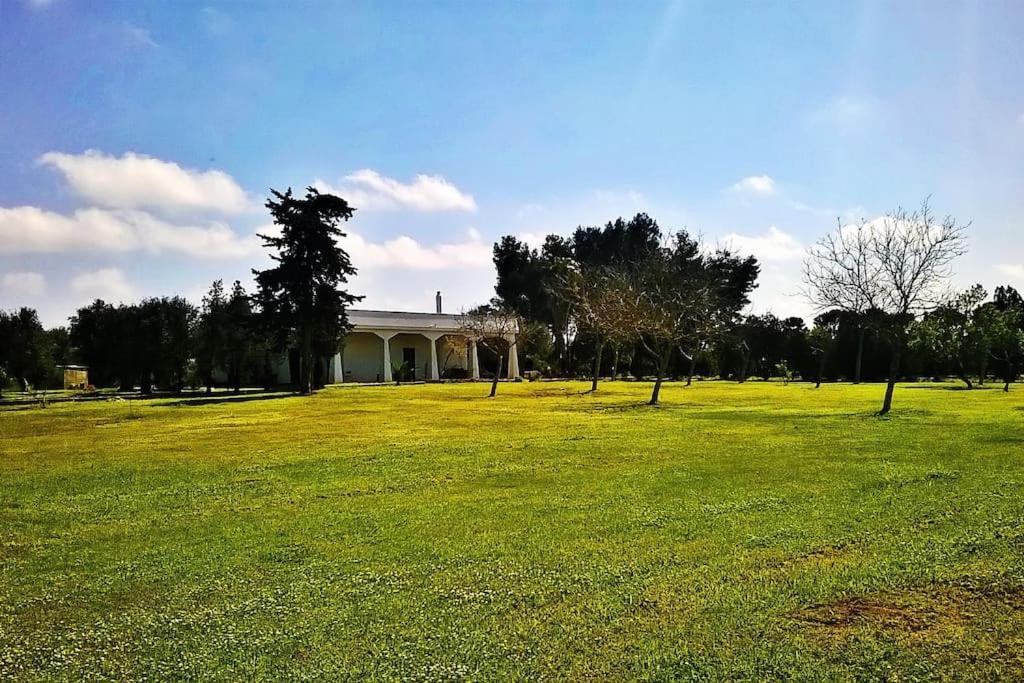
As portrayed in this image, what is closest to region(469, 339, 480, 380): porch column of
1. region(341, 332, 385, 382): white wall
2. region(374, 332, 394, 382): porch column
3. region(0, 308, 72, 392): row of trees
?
region(374, 332, 394, 382): porch column

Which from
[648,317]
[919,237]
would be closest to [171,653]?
[919,237]

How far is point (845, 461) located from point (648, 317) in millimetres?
23038

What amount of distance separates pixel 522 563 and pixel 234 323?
3489 cm

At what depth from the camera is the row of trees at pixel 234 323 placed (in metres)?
34.7

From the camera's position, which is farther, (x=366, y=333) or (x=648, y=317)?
(x=366, y=333)

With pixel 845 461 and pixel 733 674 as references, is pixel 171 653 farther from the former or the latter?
pixel 845 461

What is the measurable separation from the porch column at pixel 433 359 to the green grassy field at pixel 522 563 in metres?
37.4

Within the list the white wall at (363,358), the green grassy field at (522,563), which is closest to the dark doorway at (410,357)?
the white wall at (363,358)

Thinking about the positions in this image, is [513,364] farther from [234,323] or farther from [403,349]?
[234,323]

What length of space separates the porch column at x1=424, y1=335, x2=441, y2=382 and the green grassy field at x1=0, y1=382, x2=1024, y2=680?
37.4 metres

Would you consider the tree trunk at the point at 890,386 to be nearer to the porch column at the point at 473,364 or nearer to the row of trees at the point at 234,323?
the row of trees at the point at 234,323

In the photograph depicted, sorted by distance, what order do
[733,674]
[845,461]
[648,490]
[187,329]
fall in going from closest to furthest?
1. [733,674]
2. [648,490]
3. [845,461]
4. [187,329]

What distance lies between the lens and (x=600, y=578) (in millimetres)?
5086

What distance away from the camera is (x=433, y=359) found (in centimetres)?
4994
